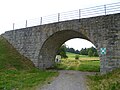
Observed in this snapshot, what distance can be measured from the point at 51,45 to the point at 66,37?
227cm

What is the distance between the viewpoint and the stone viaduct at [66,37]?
738 inches

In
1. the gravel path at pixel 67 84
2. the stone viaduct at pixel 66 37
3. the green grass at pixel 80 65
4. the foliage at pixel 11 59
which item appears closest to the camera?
the gravel path at pixel 67 84

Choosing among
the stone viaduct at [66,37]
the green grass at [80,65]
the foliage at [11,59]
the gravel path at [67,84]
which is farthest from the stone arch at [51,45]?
the gravel path at [67,84]

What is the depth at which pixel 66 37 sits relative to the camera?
84.5 ft

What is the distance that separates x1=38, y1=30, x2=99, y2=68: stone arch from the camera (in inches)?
947

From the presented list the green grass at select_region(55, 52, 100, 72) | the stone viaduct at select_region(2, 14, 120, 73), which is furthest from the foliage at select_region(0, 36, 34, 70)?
the green grass at select_region(55, 52, 100, 72)

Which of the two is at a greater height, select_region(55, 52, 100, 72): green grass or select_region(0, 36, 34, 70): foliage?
select_region(0, 36, 34, 70): foliage

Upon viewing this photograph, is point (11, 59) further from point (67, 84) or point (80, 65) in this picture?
point (80, 65)

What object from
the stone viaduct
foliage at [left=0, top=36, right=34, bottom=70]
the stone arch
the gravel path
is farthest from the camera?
the stone arch

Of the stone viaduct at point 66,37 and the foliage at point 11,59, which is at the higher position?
the stone viaduct at point 66,37

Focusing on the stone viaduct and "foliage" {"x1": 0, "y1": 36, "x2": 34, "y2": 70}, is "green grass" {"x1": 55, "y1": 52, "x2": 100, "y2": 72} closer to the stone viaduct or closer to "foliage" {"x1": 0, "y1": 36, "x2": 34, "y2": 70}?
the stone viaduct

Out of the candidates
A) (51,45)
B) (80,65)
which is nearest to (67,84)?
(51,45)

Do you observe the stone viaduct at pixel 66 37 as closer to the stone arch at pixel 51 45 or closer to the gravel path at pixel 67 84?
the stone arch at pixel 51 45

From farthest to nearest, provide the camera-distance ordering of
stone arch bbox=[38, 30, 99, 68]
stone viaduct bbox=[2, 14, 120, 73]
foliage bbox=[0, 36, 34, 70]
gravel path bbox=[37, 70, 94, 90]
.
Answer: stone arch bbox=[38, 30, 99, 68] < foliage bbox=[0, 36, 34, 70] < stone viaduct bbox=[2, 14, 120, 73] < gravel path bbox=[37, 70, 94, 90]
